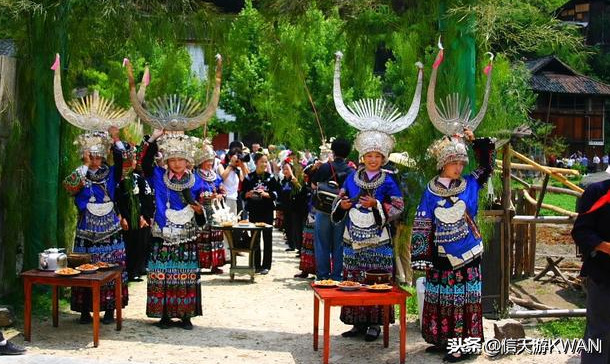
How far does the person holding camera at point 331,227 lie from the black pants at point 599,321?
374 cm

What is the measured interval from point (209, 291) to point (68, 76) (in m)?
3.21

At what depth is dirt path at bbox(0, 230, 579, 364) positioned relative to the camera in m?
6.80

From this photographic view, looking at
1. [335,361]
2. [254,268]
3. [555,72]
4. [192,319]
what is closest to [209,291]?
[254,268]

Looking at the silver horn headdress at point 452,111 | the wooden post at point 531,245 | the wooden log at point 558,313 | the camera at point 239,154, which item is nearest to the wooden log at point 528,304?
the wooden log at point 558,313

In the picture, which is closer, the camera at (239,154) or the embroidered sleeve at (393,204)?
the embroidered sleeve at (393,204)

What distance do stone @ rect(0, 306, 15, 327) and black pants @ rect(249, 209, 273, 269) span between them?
442 centimetres

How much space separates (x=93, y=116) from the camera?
804cm

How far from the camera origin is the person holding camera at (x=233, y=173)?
13.0 m

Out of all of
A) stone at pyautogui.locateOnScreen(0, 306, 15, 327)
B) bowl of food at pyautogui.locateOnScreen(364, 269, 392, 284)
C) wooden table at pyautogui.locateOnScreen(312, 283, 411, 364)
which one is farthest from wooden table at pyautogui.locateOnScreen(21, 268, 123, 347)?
bowl of food at pyautogui.locateOnScreen(364, 269, 392, 284)

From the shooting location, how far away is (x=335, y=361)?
22.2 ft

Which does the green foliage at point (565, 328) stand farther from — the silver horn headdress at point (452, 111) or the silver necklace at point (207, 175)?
the silver necklace at point (207, 175)

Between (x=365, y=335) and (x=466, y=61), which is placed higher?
(x=466, y=61)

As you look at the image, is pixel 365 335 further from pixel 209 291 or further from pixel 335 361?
pixel 209 291

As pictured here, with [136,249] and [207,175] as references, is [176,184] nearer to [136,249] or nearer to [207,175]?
[207,175]
